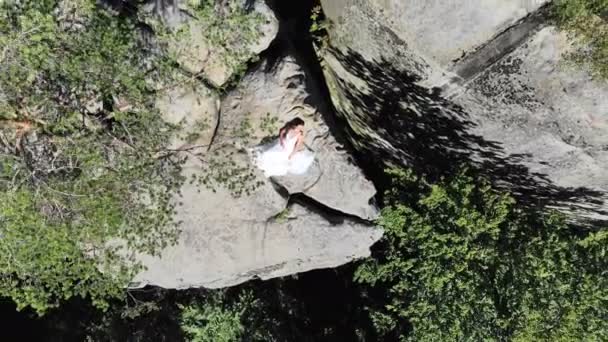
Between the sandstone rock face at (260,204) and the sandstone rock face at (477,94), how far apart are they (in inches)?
33.8

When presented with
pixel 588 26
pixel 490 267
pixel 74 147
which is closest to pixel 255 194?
pixel 74 147

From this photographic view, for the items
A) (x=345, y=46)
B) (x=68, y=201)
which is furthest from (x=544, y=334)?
(x=68, y=201)

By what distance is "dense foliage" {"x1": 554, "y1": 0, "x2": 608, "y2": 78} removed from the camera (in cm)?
523

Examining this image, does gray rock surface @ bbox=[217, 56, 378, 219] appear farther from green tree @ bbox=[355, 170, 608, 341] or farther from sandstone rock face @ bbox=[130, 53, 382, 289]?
green tree @ bbox=[355, 170, 608, 341]

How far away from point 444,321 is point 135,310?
5.81m

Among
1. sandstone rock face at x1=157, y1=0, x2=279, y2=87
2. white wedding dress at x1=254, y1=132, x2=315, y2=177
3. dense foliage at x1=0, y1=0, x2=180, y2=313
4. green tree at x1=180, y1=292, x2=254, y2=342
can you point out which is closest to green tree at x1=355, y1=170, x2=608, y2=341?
white wedding dress at x1=254, y1=132, x2=315, y2=177

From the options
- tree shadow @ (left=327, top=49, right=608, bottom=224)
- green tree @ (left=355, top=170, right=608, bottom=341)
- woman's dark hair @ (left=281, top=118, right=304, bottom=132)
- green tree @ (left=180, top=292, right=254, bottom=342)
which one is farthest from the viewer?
green tree @ (left=180, top=292, right=254, bottom=342)

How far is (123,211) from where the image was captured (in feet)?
21.3

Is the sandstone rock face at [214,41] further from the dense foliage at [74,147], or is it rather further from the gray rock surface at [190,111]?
the dense foliage at [74,147]

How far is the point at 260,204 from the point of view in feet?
24.2

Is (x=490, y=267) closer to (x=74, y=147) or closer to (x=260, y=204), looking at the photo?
(x=260, y=204)

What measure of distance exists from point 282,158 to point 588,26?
392 centimetres

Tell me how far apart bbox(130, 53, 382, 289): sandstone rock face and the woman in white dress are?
0.43 ft

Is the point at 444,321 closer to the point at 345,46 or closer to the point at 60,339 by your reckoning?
the point at 345,46
